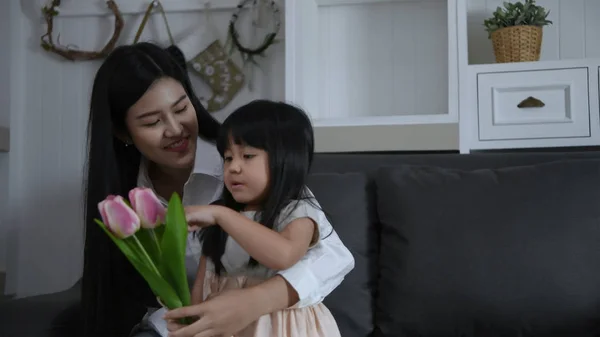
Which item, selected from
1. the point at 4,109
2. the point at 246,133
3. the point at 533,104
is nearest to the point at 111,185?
the point at 246,133

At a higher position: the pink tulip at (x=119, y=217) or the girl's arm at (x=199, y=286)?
the pink tulip at (x=119, y=217)

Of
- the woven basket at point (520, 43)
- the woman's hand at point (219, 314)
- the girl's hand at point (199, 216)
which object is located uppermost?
the woven basket at point (520, 43)

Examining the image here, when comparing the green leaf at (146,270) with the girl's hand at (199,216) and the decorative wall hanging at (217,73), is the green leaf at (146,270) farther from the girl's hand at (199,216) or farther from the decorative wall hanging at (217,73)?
the decorative wall hanging at (217,73)

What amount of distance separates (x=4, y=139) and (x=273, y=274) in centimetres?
185

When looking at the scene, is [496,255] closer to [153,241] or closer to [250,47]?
[153,241]

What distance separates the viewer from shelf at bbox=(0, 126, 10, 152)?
8.14ft

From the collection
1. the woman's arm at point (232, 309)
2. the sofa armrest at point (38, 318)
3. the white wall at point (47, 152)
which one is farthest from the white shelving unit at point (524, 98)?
the white wall at point (47, 152)

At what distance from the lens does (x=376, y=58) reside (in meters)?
2.28

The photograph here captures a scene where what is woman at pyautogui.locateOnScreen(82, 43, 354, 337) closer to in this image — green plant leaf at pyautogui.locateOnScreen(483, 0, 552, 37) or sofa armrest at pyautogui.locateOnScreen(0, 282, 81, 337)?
sofa armrest at pyautogui.locateOnScreen(0, 282, 81, 337)

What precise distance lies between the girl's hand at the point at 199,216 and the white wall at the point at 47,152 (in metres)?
1.74

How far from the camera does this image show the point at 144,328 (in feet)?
4.03

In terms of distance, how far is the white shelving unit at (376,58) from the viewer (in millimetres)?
2213

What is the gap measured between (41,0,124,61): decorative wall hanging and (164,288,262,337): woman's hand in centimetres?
175

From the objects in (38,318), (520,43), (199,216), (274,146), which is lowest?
(38,318)
